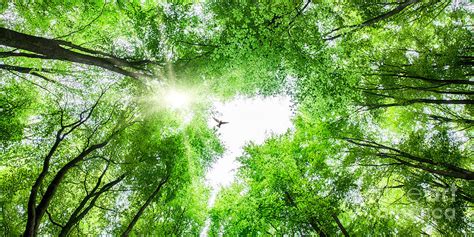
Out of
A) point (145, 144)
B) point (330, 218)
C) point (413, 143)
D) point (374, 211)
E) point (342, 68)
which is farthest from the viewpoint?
point (145, 144)

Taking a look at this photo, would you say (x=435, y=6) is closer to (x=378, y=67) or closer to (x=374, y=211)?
(x=378, y=67)

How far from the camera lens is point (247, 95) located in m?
11.1

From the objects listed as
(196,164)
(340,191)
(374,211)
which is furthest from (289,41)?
(196,164)

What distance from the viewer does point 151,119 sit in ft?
42.2

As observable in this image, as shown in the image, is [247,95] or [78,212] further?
[247,95]

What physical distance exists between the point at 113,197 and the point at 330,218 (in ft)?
35.4

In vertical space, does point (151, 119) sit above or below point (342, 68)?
above

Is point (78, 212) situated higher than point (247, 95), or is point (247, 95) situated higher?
point (247, 95)

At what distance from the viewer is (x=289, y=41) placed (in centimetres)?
836

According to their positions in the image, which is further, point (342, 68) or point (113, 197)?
point (113, 197)

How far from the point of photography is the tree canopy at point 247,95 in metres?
8.61

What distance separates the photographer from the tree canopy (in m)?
8.61

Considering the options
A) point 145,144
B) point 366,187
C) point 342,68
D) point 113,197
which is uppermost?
point 145,144

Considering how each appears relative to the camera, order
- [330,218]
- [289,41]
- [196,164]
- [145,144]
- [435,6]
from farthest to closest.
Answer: [196,164] < [145,144] < [330,218] < [435,6] < [289,41]
